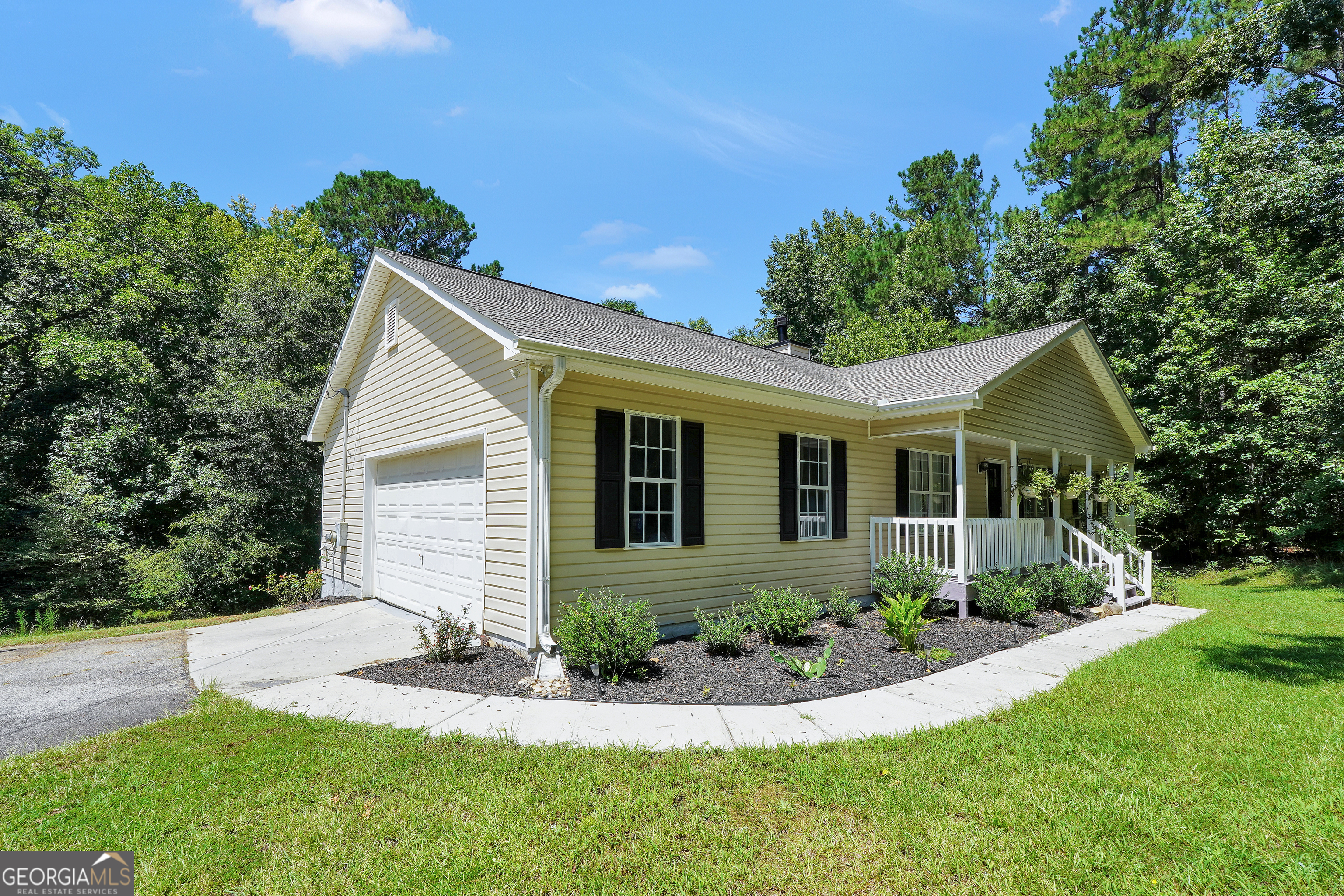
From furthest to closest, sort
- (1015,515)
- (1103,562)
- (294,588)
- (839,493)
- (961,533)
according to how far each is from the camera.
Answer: (294,588)
(1103,562)
(1015,515)
(839,493)
(961,533)

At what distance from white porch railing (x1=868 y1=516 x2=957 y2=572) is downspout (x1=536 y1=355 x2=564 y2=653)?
5513 mm

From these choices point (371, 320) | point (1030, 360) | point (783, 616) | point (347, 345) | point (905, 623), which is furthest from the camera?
point (347, 345)

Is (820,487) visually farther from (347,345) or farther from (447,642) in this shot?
(347,345)

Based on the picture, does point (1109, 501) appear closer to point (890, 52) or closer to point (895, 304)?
point (890, 52)

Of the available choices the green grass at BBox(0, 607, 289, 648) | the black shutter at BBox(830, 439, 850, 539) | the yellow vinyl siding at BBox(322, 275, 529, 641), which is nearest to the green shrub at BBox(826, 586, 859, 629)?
the black shutter at BBox(830, 439, 850, 539)

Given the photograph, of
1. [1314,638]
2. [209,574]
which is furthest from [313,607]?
[1314,638]

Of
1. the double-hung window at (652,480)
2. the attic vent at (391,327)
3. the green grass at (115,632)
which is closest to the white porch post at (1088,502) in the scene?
the double-hung window at (652,480)

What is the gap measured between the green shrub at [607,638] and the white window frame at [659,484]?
3.90 feet

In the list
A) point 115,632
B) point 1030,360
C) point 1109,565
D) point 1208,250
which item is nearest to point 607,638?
point 115,632

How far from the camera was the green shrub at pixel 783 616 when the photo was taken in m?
6.48

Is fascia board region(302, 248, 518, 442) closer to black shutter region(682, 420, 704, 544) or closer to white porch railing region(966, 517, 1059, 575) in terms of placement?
black shutter region(682, 420, 704, 544)

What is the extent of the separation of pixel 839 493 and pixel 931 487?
9.43 ft

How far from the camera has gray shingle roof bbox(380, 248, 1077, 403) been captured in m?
6.77

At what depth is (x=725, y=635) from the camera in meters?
5.95
